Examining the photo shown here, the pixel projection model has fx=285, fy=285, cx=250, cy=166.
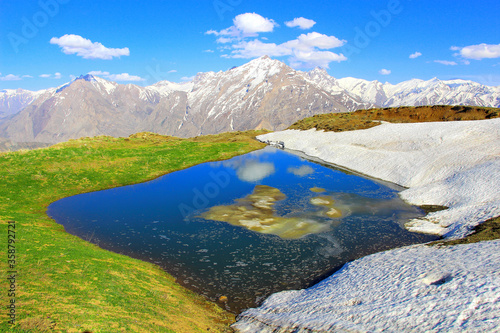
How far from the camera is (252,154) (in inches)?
4021

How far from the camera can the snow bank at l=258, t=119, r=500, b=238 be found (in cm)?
3503

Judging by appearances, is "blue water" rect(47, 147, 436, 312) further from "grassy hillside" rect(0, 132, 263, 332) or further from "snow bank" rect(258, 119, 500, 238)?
"snow bank" rect(258, 119, 500, 238)

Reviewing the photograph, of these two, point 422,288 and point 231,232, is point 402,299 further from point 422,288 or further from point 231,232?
point 231,232

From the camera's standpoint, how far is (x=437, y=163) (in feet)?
182

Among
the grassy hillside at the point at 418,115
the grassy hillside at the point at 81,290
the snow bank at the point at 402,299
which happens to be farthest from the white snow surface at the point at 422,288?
the grassy hillside at the point at 418,115

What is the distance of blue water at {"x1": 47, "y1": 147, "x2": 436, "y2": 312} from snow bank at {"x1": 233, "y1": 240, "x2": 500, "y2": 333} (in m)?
2.59

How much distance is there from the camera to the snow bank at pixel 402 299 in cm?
1527

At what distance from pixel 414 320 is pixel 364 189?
1544 inches

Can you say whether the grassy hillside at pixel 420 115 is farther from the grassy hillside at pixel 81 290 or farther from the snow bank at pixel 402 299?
the grassy hillside at pixel 81 290

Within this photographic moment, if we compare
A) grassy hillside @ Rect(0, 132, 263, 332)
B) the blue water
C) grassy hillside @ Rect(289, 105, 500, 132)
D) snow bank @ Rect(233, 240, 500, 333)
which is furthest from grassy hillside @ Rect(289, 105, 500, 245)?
grassy hillside @ Rect(0, 132, 263, 332)

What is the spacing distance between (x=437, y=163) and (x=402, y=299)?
4715 centimetres

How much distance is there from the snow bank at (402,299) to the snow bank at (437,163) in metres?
10.7

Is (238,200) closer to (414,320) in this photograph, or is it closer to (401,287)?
(401,287)

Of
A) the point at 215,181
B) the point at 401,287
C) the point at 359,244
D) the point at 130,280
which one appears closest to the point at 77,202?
the point at 215,181
